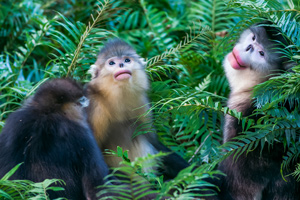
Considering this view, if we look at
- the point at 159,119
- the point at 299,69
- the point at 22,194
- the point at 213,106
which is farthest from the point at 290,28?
the point at 22,194

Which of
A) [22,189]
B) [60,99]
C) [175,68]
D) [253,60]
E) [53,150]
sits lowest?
[22,189]

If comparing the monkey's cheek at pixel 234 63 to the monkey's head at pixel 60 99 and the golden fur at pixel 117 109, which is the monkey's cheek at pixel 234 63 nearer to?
the golden fur at pixel 117 109

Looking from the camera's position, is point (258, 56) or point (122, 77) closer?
point (258, 56)

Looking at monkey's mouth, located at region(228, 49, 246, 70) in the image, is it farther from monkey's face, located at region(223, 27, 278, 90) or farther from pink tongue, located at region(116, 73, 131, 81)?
pink tongue, located at region(116, 73, 131, 81)

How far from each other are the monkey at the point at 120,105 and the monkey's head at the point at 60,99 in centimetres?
53

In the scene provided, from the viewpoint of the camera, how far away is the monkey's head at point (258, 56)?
5172 millimetres

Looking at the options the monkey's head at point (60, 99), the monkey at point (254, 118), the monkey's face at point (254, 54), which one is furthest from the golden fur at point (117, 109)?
the monkey's face at point (254, 54)

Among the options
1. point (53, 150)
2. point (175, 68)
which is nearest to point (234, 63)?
point (175, 68)

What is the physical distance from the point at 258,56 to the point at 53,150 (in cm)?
227

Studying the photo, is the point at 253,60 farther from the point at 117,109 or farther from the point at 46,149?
the point at 46,149

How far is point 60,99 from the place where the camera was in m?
4.62

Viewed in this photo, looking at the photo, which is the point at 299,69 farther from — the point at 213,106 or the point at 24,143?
the point at 24,143

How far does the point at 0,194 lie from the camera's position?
3.95 meters

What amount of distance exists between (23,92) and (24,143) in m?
1.81
